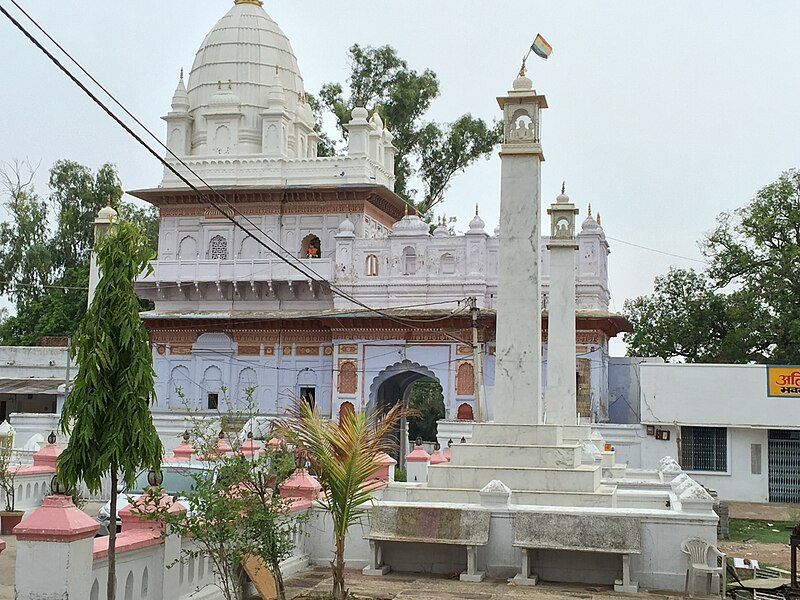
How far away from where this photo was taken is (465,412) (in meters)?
32.5

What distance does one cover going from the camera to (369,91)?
46.8m

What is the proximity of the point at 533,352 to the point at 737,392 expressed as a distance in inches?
609

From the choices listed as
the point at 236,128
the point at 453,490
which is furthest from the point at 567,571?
the point at 236,128

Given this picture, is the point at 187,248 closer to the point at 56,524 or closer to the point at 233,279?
the point at 233,279

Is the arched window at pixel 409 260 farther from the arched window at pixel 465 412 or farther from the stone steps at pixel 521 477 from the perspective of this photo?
the stone steps at pixel 521 477

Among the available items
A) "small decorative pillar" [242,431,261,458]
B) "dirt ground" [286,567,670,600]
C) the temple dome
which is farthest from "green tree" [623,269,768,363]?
"dirt ground" [286,567,670,600]

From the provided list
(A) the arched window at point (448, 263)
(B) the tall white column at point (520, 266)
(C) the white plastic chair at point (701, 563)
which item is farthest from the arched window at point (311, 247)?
(C) the white plastic chair at point (701, 563)

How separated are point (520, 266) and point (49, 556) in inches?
323

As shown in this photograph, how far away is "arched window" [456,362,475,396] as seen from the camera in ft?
107

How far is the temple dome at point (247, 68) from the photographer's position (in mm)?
39594

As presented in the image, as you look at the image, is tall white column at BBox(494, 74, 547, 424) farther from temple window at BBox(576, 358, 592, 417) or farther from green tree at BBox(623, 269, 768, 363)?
green tree at BBox(623, 269, 768, 363)

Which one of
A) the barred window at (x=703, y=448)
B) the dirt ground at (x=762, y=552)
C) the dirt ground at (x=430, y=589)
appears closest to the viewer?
the dirt ground at (x=430, y=589)

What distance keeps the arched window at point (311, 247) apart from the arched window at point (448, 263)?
5077mm

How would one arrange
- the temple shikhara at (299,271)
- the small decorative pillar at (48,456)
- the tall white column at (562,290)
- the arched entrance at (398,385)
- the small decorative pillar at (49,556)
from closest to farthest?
the small decorative pillar at (49,556) < the small decorative pillar at (48,456) < the tall white column at (562,290) < the temple shikhara at (299,271) < the arched entrance at (398,385)
